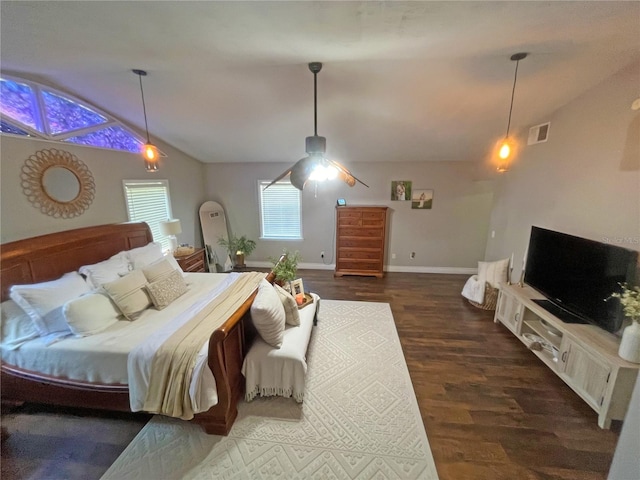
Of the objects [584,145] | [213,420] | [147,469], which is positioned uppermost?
[584,145]

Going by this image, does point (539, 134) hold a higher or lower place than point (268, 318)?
higher

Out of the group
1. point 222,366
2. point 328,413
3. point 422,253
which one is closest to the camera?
point 222,366

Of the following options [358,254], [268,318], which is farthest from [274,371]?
[358,254]

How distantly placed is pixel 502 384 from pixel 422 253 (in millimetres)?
3049

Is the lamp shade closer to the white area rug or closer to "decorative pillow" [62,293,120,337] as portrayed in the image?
"decorative pillow" [62,293,120,337]

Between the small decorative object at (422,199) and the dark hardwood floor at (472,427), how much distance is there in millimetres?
2712

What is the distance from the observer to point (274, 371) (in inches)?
84.1

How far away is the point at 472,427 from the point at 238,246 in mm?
4680

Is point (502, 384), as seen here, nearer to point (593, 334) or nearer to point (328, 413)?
point (593, 334)

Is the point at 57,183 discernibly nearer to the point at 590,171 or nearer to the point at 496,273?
the point at 590,171

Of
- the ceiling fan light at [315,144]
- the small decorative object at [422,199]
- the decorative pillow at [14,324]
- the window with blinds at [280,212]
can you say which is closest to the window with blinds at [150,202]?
the decorative pillow at [14,324]

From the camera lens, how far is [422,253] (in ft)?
17.1

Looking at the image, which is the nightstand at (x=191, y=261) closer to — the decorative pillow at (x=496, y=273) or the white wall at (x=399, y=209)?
the white wall at (x=399, y=209)

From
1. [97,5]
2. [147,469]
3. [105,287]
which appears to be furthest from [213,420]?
[97,5]
